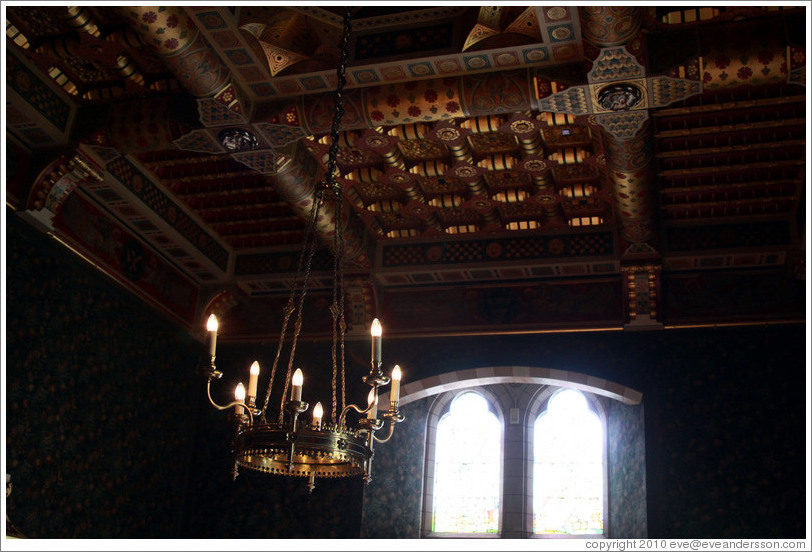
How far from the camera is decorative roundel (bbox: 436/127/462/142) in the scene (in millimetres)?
7284

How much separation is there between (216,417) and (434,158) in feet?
13.2

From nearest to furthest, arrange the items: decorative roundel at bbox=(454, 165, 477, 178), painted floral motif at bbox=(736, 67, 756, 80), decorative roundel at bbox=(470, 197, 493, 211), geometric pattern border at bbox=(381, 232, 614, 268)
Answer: painted floral motif at bbox=(736, 67, 756, 80) → decorative roundel at bbox=(454, 165, 477, 178) → decorative roundel at bbox=(470, 197, 493, 211) → geometric pattern border at bbox=(381, 232, 614, 268)

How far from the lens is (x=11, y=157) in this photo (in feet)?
23.9

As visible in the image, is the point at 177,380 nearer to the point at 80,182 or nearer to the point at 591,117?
the point at 80,182

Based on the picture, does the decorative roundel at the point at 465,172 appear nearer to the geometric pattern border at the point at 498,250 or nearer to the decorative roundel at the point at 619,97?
the geometric pattern border at the point at 498,250

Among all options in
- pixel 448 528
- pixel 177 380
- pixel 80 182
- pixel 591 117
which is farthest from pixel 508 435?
pixel 80 182

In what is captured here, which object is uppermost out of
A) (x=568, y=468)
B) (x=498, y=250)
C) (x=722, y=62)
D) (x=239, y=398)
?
(x=722, y=62)

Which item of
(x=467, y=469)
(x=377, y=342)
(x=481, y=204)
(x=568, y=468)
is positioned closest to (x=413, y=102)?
(x=481, y=204)

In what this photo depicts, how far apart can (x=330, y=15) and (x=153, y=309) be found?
4164 mm

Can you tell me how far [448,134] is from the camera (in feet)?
24.1

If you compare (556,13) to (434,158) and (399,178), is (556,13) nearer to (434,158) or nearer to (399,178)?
(434,158)

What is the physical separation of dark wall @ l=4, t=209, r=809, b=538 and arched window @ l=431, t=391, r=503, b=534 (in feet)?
5.59

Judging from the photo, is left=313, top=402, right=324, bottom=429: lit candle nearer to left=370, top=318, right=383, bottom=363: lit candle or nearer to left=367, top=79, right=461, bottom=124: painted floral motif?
left=370, top=318, right=383, bottom=363: lit candle

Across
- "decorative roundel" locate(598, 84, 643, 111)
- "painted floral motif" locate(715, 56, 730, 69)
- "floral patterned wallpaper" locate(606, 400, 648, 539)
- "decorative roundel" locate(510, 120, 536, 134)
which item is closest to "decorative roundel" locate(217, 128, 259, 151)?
"decorative roundel" locate(510, 120, 536, 134)
